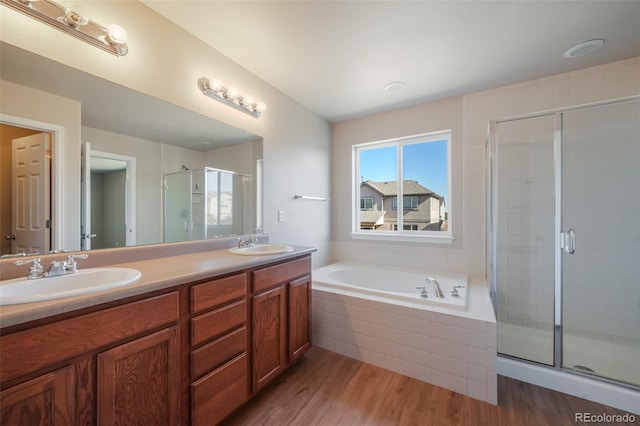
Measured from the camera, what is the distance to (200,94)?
182cm

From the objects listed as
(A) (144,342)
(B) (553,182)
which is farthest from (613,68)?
(A) (144,342)

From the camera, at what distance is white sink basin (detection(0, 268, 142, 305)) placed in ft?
2.63

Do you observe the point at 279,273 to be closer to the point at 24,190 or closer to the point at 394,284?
the point at 24,190

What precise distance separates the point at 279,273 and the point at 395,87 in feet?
6.75

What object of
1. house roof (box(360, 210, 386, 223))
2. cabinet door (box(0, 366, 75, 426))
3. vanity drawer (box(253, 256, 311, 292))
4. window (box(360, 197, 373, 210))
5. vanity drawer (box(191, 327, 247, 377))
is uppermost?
window (box(360, 197, 373, 210))

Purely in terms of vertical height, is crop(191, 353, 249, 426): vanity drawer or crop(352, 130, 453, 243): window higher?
crop(352, 130, 453, 243): window

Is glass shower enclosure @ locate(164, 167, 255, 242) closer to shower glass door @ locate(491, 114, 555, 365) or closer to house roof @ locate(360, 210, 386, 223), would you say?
house roof @ locate(360, 210, 386, 223)

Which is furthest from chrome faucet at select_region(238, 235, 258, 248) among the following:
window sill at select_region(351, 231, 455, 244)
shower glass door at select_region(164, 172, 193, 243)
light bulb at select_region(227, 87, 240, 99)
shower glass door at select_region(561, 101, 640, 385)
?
shower glass door at select_region(561, 101, 640, 385)

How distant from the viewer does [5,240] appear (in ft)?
3.61

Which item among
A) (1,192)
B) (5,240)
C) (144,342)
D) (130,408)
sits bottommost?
(130,408)

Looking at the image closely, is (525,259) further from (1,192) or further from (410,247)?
(1,192)

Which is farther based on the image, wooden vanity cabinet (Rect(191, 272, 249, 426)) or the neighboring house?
the neighboring house

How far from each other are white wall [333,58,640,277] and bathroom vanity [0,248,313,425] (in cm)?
178

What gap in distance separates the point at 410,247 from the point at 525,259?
1.06m
